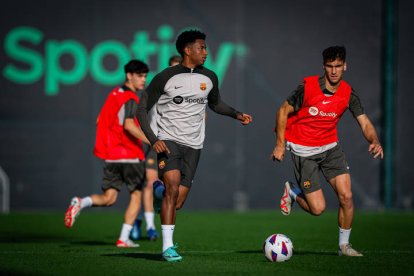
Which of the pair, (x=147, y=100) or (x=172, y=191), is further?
(x=147, y=100)

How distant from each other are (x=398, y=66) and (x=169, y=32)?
14.5 ft

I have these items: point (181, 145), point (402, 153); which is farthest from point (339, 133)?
point (181, 145)

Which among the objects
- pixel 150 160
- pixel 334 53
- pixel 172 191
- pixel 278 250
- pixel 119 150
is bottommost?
pixel 278 250

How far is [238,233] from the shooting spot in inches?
468

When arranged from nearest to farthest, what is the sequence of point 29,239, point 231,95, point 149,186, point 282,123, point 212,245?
1. point 282,123
2. point 212,245
3. point 29,239
4. point 149,186
5. point 231,95

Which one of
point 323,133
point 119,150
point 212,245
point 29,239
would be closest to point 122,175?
point 119,150

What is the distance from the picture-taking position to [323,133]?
8.73 metres

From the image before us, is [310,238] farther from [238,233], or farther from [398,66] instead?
[398,66]

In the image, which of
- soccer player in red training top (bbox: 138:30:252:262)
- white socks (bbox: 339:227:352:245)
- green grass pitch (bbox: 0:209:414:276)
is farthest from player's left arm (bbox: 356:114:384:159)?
soccer player in red training top (bbox: 138:30:252:262)

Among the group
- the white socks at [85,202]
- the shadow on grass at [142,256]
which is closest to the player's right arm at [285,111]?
the shadow on grass at [142,256]

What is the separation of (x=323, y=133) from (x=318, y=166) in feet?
1.14

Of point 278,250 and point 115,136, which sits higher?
point 115,136

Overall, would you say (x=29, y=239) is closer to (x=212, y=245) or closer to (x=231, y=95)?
(x=212, y=245)

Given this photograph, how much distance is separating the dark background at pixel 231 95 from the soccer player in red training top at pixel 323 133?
7.35m
